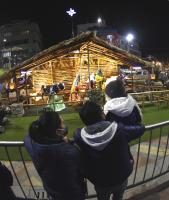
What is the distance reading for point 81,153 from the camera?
12.0 feet

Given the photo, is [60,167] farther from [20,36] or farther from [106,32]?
[20,36]

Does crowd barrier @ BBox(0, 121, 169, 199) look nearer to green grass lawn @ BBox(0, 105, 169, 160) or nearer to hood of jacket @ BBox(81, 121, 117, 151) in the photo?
hood of jacket @ BBox(81, 121, 117, 151)

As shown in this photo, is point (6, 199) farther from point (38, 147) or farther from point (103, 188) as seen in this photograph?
point (103, 188)

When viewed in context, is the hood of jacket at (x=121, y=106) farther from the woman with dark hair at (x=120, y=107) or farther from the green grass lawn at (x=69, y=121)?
the green grass lawn at (x=69, y=121)

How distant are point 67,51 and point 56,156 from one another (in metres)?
14.1

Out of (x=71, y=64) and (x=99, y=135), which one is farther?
(x=71, y=64)

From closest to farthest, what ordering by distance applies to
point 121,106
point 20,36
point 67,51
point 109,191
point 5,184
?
point 5,184 < point 109,191 < point 121,106 < point 67,51 < point 20,36

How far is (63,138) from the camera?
3494 millimetres

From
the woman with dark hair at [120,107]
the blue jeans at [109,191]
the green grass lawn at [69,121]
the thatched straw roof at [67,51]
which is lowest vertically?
the green grass lawn at [69,121]

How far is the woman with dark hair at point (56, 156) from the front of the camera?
3438 mm

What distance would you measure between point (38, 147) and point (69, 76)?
58.1 feet

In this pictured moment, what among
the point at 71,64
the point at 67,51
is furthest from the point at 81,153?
the point at 71,64

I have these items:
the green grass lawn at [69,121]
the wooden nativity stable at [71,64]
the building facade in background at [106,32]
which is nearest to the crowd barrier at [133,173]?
Answer: the green grass lawn at [69,121]

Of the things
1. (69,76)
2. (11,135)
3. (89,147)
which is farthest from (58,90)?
(89,147)
